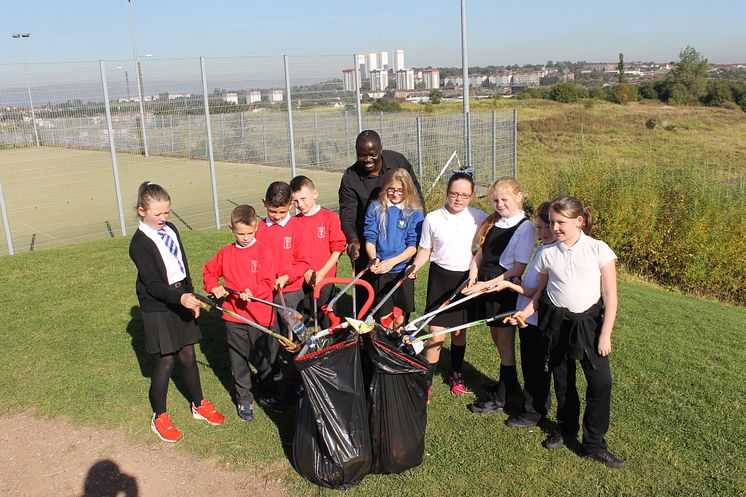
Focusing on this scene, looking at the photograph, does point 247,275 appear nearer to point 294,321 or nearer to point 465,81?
point 294,321

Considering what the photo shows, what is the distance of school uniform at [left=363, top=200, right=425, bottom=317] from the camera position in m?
4.29

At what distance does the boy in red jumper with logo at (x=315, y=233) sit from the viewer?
14.0 feet

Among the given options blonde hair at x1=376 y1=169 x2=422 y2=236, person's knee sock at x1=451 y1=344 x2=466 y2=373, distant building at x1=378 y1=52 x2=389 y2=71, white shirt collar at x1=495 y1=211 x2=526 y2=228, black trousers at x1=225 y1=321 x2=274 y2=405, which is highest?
distant building at x1=378 y1=52 x2=389 y2=71

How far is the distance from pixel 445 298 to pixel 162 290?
1.79 m

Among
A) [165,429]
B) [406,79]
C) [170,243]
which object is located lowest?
[165,429]

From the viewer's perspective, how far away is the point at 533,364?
12.8 feet

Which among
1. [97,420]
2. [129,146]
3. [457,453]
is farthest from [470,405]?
[129,146]

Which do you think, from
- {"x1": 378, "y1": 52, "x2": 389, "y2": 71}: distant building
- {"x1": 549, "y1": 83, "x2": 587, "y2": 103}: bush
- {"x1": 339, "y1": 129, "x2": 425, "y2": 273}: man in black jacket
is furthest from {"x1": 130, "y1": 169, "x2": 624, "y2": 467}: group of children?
{"x1": 549, "y1": 83, "x2": 587, "y2": 103}: bush

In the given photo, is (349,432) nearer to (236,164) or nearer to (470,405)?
(470,405)

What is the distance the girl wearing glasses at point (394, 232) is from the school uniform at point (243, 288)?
72 cm

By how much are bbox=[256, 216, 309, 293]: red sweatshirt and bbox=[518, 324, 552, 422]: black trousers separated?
1540 mm

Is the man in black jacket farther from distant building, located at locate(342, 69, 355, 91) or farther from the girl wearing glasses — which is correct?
distant building, located at locate(342, 69, 355, 91)

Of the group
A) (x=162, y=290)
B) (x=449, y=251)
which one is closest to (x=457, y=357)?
(x=449, y=251)

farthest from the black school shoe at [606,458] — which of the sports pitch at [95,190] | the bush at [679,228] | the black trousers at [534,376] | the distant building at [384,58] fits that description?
the distant building at [384,58]
